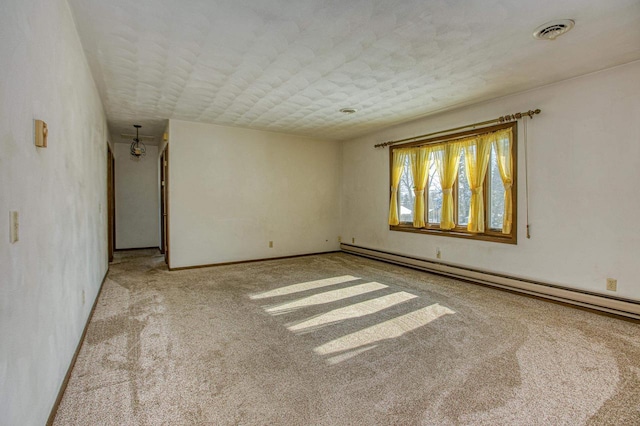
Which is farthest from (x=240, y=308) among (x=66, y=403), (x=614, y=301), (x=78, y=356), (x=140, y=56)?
(x=614, y=301)

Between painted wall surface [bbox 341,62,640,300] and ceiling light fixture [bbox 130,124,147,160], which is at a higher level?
ceiling light fixture [bbox 130,124,147,160]

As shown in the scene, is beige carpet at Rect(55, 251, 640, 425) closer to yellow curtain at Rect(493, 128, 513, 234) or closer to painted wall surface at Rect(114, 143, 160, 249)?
yellow curtain at Rect(493, 128, 513, 234)

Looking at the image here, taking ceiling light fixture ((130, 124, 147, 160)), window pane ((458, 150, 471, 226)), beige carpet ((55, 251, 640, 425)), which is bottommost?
beige carpet ((55, 251, 640, 425))

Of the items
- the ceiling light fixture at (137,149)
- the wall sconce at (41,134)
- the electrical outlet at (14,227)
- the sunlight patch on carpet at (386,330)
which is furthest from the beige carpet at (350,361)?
the ceiling light fixture at (137,149)

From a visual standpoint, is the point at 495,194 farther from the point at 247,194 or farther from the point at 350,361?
the point at 247,194

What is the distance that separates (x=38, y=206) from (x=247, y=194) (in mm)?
4462

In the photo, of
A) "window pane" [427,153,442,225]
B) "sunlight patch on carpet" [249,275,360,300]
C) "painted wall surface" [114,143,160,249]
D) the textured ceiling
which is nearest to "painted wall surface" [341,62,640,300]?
the textured ceiling

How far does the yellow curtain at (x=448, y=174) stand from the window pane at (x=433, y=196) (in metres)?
0.18

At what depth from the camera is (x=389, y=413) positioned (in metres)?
1.75

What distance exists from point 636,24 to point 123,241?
8875mm

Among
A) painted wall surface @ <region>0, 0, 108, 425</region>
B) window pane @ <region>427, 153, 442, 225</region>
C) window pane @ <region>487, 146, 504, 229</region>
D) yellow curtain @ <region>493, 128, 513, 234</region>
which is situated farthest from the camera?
window pane @ <region>427, 153, 442, 225</region>

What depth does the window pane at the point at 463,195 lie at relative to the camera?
186 inches

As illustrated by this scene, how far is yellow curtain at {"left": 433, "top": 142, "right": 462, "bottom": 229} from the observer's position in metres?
4.78

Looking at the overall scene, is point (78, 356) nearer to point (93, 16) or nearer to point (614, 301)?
point (93, 16)
